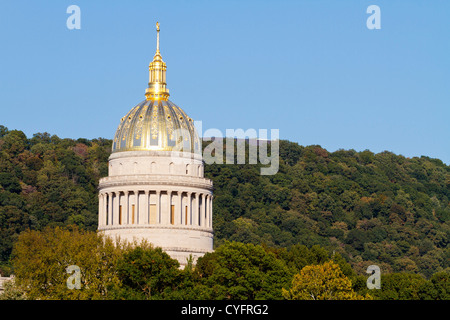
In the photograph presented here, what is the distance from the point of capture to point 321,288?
108m

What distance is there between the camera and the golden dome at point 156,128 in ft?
472

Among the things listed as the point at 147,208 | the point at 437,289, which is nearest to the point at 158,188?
the point at 147,208

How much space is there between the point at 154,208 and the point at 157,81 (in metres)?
15.7

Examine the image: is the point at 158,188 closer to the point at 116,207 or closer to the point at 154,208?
the point at 154,208

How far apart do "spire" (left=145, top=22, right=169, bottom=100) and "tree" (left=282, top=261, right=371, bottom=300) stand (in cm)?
4378

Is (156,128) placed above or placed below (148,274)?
above

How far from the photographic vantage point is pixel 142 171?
144m

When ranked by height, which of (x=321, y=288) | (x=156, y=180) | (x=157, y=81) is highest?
(x=157, y=81)

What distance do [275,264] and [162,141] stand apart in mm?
29597

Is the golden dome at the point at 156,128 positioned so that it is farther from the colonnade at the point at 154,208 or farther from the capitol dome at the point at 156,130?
the colonnade at the point at 154,208

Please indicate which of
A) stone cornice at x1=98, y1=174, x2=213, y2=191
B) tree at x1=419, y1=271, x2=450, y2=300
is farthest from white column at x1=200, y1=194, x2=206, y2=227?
tree at x1=419, y1=271, x2=450, y2=300

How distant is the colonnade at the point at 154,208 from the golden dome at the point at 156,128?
5.09m
